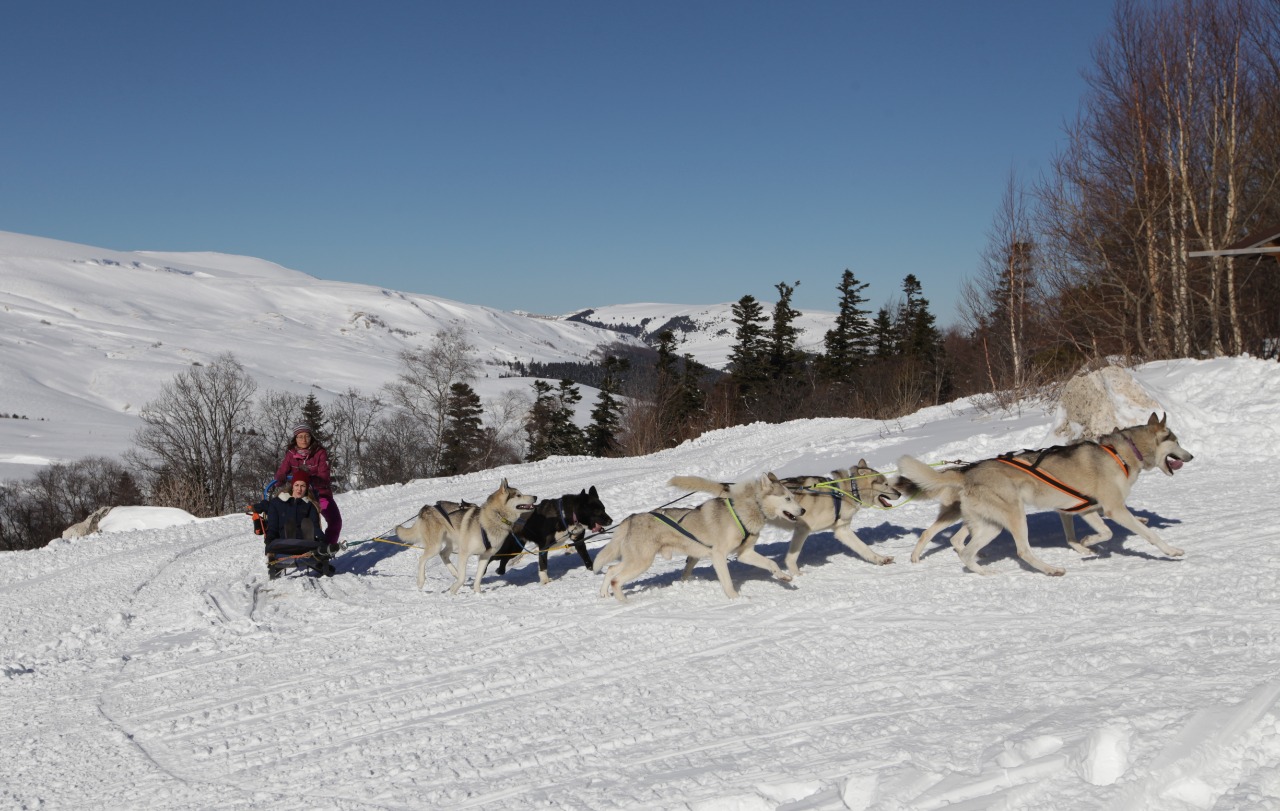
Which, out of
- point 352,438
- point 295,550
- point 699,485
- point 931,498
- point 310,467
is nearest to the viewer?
point 699,485

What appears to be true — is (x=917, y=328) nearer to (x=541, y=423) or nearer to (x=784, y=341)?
(x=784, y=341)

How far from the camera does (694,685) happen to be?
5.14 m

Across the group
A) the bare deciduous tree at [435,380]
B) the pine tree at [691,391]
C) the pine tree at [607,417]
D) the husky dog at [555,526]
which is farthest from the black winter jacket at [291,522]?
the bare deciduous tree at [435,380]

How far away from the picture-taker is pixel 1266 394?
40.3 ft

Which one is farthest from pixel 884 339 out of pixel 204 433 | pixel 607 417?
pixel 204 433

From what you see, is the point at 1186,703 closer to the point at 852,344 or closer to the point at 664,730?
the point at 664,730

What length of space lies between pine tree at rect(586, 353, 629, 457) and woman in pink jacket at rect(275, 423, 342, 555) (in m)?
34.1

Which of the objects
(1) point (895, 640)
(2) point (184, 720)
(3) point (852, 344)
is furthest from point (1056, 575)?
(3) point (852, 344)

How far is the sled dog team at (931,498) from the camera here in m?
7.09

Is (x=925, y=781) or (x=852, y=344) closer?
(x=925, y=781)

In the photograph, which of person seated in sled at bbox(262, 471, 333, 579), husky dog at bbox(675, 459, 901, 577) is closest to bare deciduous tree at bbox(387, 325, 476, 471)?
person seated in sled at bbox(262, 471, 333, 579)

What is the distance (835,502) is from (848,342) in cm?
4490

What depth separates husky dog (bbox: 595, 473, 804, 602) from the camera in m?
7.34

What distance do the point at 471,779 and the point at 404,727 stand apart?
3.09 ft
